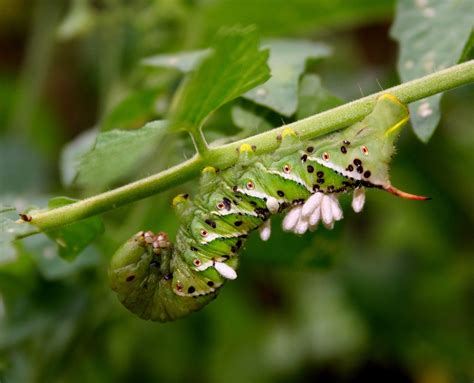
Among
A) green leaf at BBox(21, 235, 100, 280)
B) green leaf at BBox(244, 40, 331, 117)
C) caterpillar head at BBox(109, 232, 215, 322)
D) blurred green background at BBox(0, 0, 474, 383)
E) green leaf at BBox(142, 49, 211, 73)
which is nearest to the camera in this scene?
caterpillar head at BBox(109, 232, 215, 322)

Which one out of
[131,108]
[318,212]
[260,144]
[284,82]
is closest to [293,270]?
[131,108]

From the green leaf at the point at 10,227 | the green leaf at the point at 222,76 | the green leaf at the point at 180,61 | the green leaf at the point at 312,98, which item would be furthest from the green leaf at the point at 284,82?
the green leaf at the point at 10,227

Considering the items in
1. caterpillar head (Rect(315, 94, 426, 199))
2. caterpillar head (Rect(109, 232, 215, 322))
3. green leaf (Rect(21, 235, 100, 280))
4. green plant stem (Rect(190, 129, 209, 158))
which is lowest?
green leaf (Rect(21, 235, 100, 280))

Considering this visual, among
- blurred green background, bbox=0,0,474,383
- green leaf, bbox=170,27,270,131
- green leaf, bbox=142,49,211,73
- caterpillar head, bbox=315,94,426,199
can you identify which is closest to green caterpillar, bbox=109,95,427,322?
caterpillar head, bbox=315,94,426,199

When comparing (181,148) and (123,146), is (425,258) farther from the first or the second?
(123,146)

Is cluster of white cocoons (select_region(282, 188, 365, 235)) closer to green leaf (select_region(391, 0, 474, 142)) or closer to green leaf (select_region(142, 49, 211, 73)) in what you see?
green leaf (select_region(391, 0, 474, 142))

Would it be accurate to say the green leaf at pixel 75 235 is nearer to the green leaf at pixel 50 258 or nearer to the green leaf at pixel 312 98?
the green leaf at pixel 50 258

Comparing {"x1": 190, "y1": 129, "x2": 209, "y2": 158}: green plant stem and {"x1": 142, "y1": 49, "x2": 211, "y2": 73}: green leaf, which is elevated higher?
{"x1": 190, "y1": 129, "x2": 209, "y2": 158}: green plant stem

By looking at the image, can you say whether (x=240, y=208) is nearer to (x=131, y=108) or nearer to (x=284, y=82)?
(x=284, y=82)
